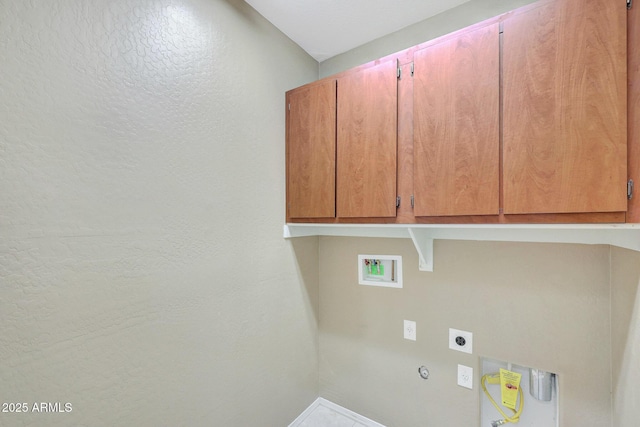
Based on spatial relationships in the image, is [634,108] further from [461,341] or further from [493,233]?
[461,341]

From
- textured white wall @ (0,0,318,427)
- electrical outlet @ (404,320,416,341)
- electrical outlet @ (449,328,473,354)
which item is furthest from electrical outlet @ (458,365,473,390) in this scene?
textured white wall @ (0,0,318,427)

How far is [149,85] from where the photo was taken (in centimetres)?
109

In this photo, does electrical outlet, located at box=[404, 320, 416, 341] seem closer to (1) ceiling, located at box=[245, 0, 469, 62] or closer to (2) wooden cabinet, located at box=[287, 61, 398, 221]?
(2) wooden cabinet, located at box=[287, 61, 398, 221]

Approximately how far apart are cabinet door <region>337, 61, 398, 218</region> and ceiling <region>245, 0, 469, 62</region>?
1.35 ft

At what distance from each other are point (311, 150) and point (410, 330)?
129cm

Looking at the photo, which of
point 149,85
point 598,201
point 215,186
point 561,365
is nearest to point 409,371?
point 561,365

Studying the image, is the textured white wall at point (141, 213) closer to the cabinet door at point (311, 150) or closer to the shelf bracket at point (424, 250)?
the cabinet door at point (311, 150)

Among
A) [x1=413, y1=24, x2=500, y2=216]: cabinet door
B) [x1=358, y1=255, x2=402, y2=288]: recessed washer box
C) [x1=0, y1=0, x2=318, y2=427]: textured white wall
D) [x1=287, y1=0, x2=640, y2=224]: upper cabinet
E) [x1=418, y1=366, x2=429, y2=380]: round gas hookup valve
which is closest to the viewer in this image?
[x1=0, y1=0, x2=318, y2=427]: textured white wall

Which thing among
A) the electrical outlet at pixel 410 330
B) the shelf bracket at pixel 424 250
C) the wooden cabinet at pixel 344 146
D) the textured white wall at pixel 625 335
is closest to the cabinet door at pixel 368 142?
the wooden cabinet at pixel 344 146

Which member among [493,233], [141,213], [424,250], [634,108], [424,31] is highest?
[424,31]

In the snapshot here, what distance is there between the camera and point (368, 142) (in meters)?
1.44

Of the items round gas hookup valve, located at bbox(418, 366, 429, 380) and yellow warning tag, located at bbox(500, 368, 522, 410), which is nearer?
yellow warning tag, located at bbox(500, 368, 522, 410)

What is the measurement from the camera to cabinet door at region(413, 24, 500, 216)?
1114mm

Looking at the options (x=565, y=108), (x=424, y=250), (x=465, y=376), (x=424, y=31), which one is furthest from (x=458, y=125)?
(x=465, y=376)
